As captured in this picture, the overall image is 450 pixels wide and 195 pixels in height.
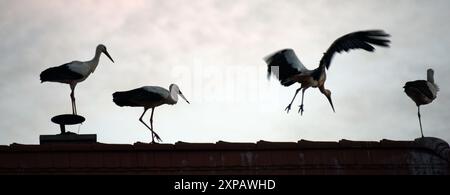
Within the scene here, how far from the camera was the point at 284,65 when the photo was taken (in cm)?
1984

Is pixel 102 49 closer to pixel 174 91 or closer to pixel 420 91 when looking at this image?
pixel 174 91

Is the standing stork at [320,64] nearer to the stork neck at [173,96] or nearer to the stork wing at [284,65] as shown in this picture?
the stork wing at [284,65]

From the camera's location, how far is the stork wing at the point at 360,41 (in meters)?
18.3

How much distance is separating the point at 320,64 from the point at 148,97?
427cm

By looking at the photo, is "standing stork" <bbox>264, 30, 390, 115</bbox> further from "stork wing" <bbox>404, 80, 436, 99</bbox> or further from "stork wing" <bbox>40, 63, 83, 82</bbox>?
"stork wing" <bbox>40, 63, 83, 82</bbox>

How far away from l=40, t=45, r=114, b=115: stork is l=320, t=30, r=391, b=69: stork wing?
214 inches

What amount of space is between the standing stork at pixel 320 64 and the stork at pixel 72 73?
4046 millimetres

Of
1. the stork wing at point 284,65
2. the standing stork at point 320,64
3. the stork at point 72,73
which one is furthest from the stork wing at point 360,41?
the stork at point 72,73

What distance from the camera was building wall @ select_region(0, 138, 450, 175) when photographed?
461 inches

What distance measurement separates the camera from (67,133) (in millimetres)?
14133

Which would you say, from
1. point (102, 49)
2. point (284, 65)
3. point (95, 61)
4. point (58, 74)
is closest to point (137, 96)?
point (58, 74)

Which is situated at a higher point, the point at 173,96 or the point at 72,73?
the point at 72,73
